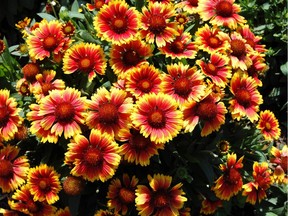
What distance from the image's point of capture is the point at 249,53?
2.42 m

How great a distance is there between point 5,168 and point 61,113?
45cm

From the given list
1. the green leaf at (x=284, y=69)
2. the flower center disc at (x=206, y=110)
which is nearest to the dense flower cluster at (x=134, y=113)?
the flower center disc at (x=206, y=110)

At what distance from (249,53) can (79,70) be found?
0.92 metres

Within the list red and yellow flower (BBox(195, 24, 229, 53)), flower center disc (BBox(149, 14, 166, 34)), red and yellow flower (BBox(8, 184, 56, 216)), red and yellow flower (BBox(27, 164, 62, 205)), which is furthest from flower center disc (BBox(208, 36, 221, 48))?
red and yellow flower (BBox(8, 184, 56, 216))

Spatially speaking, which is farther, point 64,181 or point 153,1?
point 153,1

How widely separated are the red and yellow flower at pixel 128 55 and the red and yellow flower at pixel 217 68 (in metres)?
0.28

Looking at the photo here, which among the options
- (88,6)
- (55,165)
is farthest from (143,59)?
(55,165)

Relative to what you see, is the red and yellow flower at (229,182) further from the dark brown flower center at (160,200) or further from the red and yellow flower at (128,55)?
the red and yellow flower at (128,55)

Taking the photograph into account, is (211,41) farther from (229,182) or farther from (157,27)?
(229,182)

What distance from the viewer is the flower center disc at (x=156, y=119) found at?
80.4 inches

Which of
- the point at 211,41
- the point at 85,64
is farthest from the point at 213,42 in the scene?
the point at 85,64

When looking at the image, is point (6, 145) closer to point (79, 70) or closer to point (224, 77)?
point (79, 70)

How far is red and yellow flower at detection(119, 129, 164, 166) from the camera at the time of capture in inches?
82.2

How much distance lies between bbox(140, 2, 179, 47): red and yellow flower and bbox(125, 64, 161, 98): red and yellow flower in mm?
162
